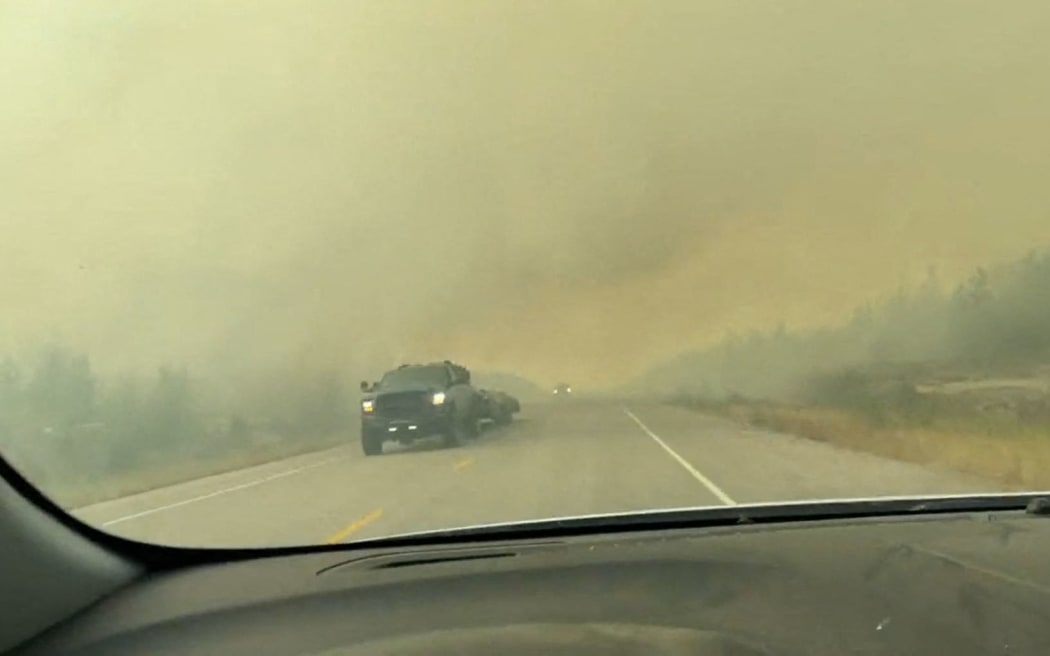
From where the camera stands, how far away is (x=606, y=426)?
369 inches

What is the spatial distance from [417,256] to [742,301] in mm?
3891

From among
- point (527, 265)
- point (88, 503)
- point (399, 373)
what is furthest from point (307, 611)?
point (527, 265)

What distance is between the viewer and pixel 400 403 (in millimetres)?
8234

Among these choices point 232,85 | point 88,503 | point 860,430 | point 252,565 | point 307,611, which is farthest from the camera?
point 860,430

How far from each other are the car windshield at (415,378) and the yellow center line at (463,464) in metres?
0.56

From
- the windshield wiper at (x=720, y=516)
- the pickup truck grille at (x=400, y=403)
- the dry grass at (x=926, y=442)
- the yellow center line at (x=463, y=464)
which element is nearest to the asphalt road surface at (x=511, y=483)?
the yellow center line at (x=463, y=464)

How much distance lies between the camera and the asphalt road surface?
5.59 metres

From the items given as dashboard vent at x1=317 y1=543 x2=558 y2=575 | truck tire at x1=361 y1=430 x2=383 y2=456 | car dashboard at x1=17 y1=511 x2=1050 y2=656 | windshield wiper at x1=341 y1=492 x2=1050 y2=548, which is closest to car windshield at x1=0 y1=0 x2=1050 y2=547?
truck tire at x1=361 y1=430 x2=383 y2=456

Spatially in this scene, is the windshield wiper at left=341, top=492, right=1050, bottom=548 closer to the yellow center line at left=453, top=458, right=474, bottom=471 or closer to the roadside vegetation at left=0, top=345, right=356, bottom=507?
the roadside vegetation at left=0, top=345, right=356, bottom=507

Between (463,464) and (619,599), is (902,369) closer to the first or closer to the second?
(463,464)

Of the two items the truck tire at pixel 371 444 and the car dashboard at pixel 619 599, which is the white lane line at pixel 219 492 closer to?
the truck tire at pixel 371 444

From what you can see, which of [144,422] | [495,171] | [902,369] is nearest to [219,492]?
[144,422]

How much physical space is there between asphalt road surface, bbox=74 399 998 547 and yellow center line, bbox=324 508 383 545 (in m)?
0.01

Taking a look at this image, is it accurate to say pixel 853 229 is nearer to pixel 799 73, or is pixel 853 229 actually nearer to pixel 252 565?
pixel 799 73
